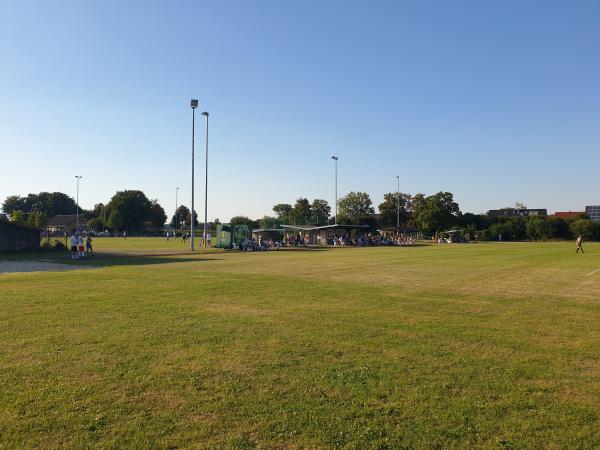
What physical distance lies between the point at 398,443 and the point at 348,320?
548cm

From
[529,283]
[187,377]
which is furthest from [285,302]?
[529,283]

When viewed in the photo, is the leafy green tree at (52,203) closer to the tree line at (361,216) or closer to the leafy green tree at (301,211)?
the tree line at (361,216)

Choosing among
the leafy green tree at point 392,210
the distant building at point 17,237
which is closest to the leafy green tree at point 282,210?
the leafy green tree at point 392,210

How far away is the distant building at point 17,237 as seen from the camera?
1366 inches

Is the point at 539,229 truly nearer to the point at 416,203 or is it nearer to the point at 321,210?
the point at 416,203

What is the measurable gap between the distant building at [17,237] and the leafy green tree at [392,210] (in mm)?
94625

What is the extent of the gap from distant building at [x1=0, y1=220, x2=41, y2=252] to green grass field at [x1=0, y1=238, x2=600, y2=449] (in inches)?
1070

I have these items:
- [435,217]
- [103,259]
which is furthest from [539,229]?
[103,259]

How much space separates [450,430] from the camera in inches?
177

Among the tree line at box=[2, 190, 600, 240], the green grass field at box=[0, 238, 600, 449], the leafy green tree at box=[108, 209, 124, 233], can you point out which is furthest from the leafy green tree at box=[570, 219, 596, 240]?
the leafy green tree at box=[108, 209, 124, 233]

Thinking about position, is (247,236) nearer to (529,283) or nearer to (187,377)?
(529,283)

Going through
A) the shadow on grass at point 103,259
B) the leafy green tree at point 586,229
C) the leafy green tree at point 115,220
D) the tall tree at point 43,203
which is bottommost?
the shadow on grass at point 103,259

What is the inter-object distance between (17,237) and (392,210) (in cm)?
9913

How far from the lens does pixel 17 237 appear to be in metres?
35.6
